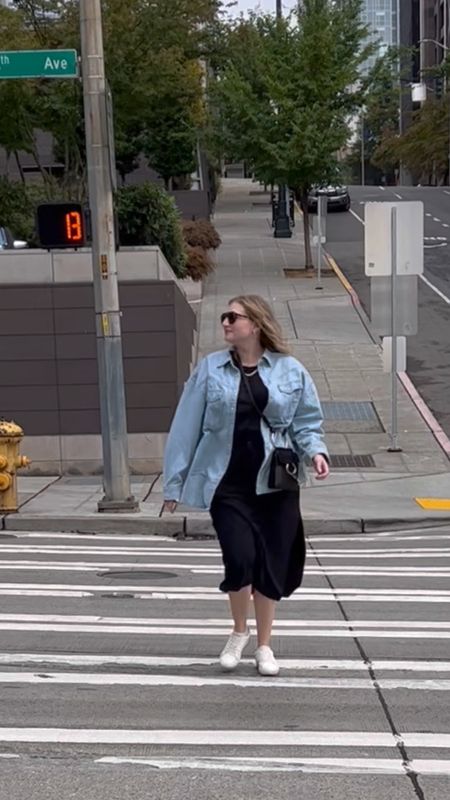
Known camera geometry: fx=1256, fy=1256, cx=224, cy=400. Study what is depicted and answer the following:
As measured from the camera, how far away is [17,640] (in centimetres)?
713

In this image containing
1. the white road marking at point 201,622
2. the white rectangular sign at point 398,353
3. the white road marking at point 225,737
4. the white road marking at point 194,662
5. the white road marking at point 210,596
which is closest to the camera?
the white road marking at point 225,737

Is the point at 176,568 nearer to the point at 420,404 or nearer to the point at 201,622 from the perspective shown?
the point at 201,622

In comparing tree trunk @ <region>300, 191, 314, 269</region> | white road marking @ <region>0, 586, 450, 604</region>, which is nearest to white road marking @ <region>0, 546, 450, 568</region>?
white road marking @ <region>0, 586, 450, 604</region>

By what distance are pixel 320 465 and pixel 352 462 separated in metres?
10.3

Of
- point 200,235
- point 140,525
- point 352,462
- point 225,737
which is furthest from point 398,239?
point 200,235

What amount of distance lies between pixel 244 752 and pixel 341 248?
35.5 metres

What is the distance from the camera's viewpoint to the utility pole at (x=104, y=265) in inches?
503

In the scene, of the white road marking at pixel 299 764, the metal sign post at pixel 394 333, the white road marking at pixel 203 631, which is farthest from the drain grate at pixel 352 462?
the white road marking at pixel 299 764

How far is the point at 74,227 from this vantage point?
1318 centimetres

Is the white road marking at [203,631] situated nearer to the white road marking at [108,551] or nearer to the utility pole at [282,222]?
the white road marking at [108,551]

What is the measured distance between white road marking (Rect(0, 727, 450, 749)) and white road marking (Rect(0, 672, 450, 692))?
2.36 ft

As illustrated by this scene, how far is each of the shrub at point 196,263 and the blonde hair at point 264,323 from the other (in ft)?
71.3

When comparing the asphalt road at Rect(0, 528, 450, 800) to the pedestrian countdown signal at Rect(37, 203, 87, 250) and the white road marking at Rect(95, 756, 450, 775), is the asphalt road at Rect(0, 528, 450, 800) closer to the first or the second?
the white road marking at Rect(95, 756, 450, 775)

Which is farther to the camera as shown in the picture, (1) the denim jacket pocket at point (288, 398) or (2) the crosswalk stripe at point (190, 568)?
(2) the crosswalk stripe at point (190, 568)
